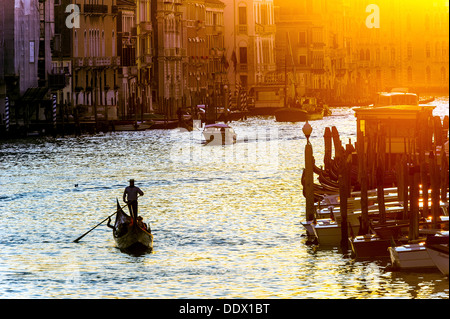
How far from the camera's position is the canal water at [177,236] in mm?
24406

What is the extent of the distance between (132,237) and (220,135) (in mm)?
46209

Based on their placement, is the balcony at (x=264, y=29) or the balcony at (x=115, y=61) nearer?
the balcony at (x=115, y=61)

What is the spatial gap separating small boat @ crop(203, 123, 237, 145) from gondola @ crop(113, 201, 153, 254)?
45.1m


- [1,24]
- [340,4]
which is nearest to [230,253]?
[1,24]

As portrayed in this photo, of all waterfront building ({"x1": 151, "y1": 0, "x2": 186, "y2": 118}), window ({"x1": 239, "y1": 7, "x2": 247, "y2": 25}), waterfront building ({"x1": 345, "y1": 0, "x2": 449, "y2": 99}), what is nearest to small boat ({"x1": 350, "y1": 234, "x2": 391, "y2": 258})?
waterfront building ({"x1": 151, "y1": 0, "x2": 186, "y2": 118})

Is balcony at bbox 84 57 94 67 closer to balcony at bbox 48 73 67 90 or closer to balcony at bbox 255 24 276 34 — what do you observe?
balcony at bbox 48 73 67 90

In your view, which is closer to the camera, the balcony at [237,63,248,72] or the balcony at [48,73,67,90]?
the balcony at [48,73,67,90]

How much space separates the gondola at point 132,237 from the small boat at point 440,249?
25.6 feet

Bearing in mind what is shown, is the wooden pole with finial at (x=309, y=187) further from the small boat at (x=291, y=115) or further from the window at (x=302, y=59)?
the window at (x=302, y=59)

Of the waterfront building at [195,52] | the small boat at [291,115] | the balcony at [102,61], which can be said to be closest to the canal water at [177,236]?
Result: the balcony at [102,61]

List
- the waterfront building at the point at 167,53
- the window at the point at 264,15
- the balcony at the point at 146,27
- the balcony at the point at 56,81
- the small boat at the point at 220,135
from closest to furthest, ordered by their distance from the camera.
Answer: the small boat at the point at 220,135, the balcony at the point at 56,81, the balcony at the point at 146,27, the waterfront building at the point at 167,53, the window at the point at 264,15

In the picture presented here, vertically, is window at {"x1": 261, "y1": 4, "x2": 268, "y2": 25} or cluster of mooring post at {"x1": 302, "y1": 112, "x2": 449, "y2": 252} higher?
window at {"x1": 261, "y1": 4, "x2": 268, "y2": 25}

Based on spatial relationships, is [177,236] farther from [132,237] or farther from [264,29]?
[264,29]

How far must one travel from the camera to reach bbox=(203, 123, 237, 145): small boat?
2903 inches
